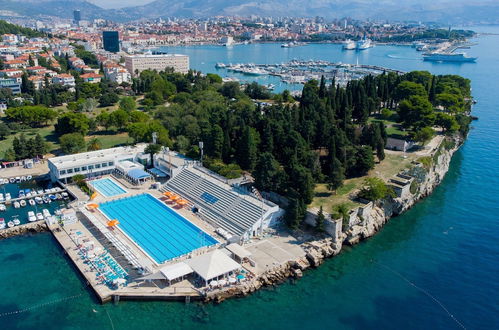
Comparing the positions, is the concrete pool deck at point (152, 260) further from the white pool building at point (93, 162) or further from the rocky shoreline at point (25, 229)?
the white pool building at point (93, 162)

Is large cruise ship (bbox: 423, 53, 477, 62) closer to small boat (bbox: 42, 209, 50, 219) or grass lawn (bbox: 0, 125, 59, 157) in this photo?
grass lawn (bbox: 0, 125, 59, 157)

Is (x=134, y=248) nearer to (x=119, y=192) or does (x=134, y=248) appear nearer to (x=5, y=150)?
(x=119, y=192)

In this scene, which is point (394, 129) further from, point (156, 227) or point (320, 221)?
point (156, 227)

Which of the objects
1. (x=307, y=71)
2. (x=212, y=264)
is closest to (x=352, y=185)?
(x=212, y=264)

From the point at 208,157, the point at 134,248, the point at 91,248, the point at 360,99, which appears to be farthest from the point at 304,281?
the point at 360,99

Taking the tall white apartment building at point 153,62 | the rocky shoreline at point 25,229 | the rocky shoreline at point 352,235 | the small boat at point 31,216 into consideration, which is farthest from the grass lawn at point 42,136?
the tall white apartment building at point 153,62

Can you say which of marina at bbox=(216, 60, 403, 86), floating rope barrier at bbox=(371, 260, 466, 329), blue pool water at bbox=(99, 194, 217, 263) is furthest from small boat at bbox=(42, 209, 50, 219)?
marina at bbox=(216, 60, 403, 86)
